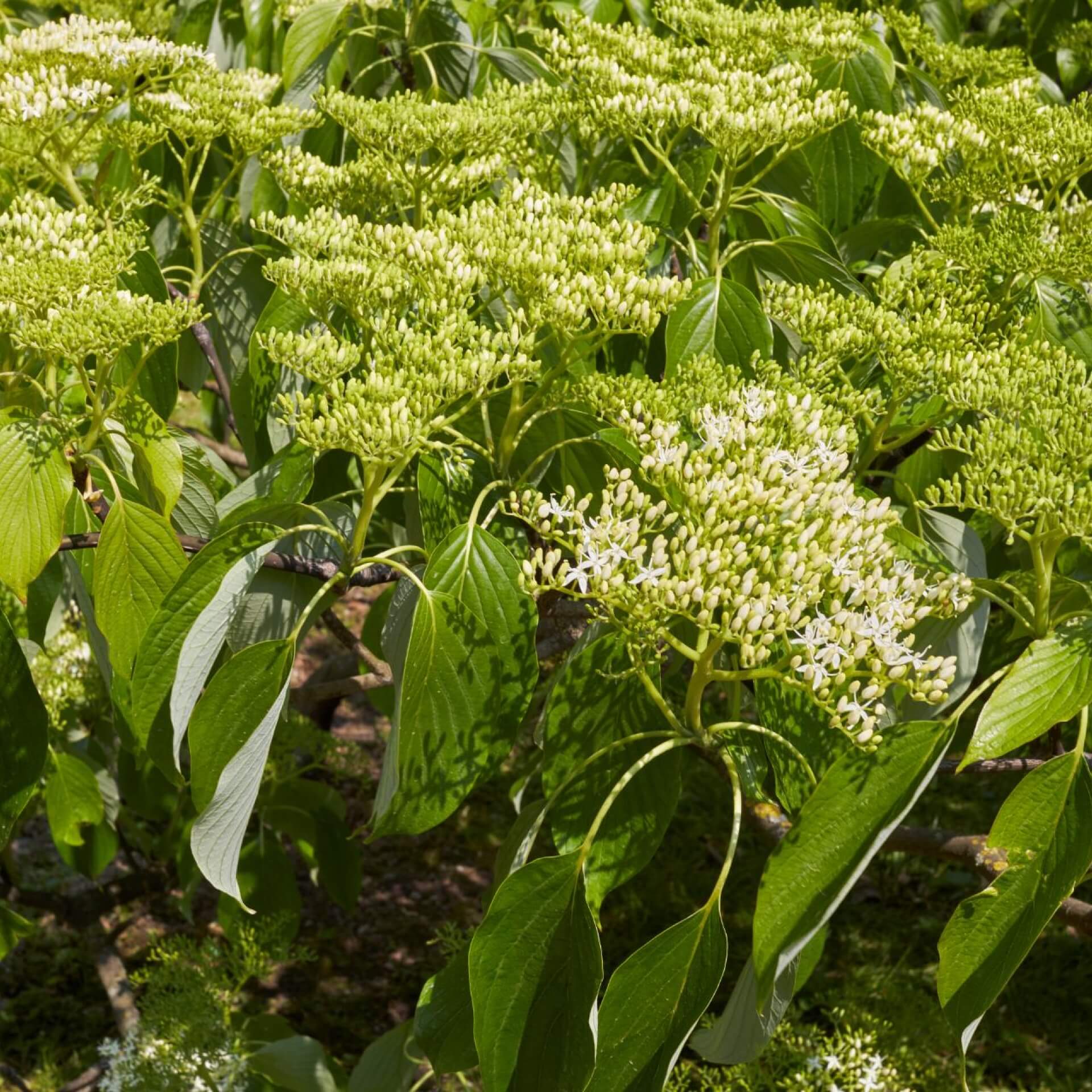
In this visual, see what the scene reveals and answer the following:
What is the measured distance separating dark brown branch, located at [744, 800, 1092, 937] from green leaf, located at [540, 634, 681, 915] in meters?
0.21

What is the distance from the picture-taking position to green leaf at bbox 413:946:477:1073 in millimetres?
1474

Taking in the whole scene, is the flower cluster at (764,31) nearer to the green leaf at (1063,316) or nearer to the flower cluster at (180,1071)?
the green leaf at (1063,316)

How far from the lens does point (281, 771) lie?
137 inches

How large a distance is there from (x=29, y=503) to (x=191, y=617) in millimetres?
222

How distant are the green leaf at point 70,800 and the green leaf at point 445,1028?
5.92 ft

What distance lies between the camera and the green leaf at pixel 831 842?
109 centimetres

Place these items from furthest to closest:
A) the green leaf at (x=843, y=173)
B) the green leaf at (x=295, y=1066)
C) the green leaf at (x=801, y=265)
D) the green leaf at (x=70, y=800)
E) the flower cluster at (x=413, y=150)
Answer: the green leaf at (x=70, y=800) < the green leaf at (x=295, y=1066) < the green leaf at (x=843, y=173) < the green leaf at (x=801, y=265) < the flower cluster at (x=413, y=150)

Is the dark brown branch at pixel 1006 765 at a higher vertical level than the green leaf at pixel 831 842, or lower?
lower

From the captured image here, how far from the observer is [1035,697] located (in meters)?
1.23

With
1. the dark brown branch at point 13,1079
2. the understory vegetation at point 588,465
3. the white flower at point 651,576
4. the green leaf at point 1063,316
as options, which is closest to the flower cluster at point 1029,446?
the understory vegetation at point 588,465

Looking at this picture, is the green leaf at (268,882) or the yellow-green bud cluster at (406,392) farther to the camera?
the green leaf at (268,882)

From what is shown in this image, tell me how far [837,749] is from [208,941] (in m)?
2.41

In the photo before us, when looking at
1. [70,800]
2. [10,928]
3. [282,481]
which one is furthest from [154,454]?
[70,800]

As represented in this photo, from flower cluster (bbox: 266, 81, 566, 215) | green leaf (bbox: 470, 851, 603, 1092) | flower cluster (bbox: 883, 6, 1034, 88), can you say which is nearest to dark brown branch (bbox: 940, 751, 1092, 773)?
green leaf (bbox: 470, 851, 603, 1092)
